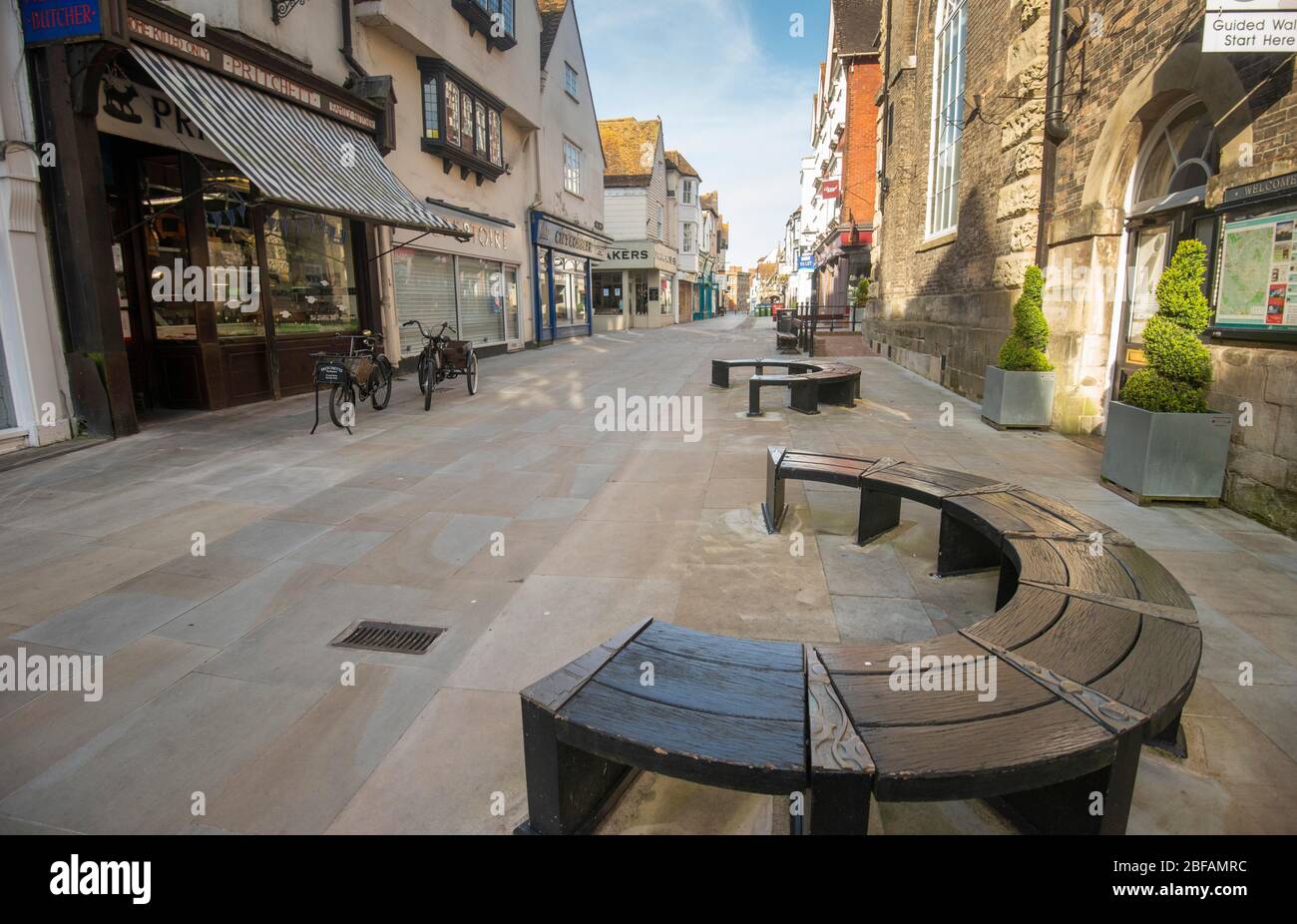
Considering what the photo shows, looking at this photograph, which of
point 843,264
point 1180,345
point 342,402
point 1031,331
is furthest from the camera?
point 843,264

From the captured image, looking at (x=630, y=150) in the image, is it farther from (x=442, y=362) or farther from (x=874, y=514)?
(x=874, y=514)

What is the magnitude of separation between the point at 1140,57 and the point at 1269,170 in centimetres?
259

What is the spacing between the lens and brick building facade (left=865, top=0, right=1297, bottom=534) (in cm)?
512

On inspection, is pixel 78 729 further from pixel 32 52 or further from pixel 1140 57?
pixel 1140 57

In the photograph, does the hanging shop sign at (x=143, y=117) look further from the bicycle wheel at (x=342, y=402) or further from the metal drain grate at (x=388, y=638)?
the metal drain grate at (x=388, y=638)

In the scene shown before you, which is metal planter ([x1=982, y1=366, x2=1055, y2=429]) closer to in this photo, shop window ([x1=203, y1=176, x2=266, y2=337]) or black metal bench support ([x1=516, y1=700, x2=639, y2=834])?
black metal bench support ([x1=516, y1=700, x2=639, y2=834])

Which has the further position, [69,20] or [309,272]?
[309,272]

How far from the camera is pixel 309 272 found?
38.9 ft

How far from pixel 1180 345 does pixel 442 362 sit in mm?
9633

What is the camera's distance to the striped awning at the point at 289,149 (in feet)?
25.8

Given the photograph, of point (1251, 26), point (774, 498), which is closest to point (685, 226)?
point (1251, 26)

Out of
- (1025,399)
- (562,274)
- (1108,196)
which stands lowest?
(1025,399)
